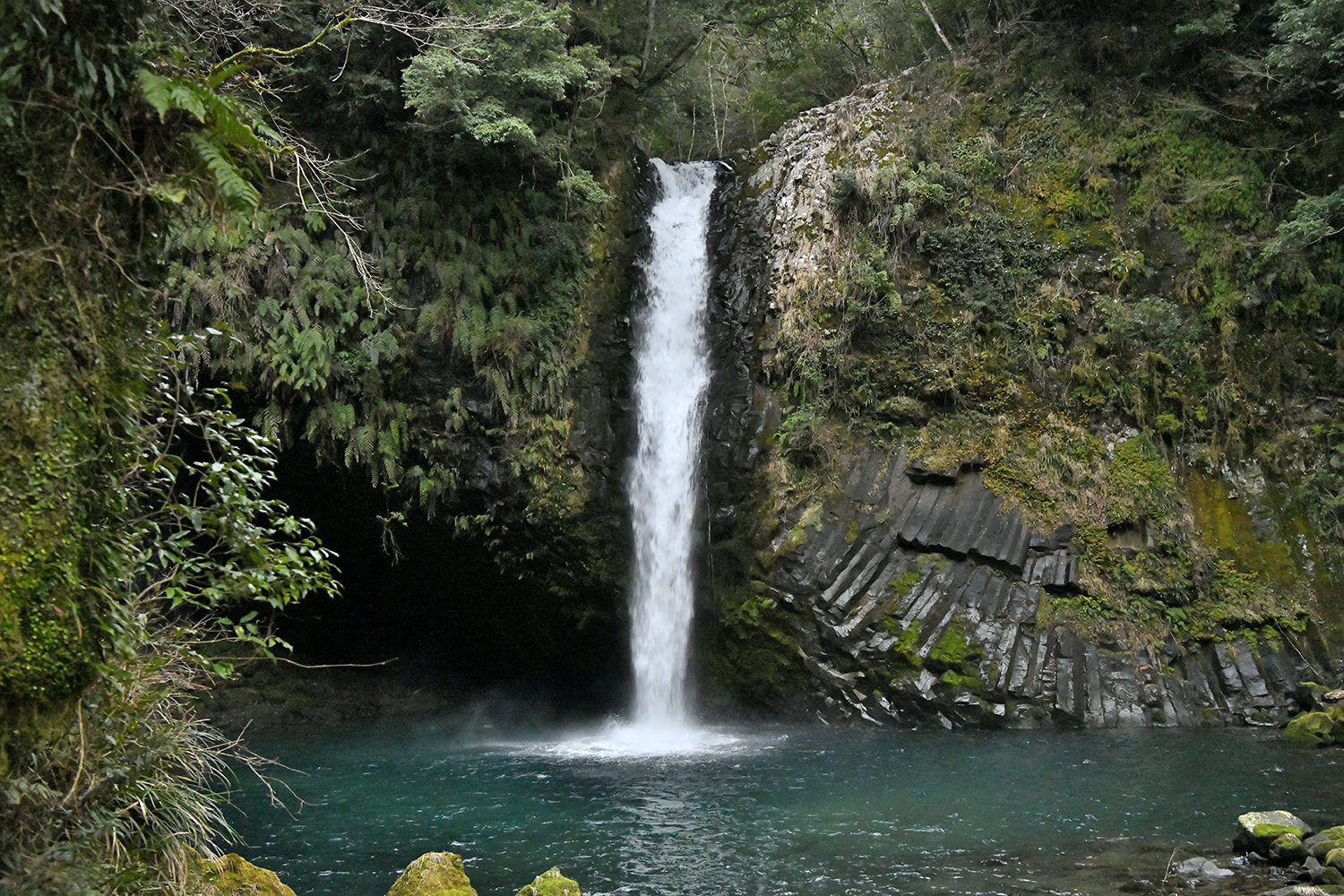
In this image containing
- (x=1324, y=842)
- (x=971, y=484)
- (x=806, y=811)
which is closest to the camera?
(x=1324, y=842)

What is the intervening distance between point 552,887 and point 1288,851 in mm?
4912

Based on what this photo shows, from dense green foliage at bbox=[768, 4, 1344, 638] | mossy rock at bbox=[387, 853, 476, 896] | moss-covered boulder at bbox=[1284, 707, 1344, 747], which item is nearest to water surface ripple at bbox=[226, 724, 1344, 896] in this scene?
moss-covered boulder at bbox=[1284, 707, 1344, 747]

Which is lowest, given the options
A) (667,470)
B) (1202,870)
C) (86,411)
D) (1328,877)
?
(1202,870)

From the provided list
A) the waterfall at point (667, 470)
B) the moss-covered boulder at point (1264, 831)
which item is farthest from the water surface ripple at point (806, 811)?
the waterfall at point (667, 470)

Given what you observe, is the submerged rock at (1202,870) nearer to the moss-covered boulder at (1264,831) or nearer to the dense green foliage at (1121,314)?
the moss-covered boulder at (1264,831)

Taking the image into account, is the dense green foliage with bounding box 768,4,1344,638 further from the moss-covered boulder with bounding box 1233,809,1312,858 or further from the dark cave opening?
the moss-covered boulder with bounding box 1233,809,1312,858

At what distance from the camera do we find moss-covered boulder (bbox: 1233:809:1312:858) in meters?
6.22

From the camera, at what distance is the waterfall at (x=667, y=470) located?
1305 cm

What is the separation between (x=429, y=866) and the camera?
17.8 ft

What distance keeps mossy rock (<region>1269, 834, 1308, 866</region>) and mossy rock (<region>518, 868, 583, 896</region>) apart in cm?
473

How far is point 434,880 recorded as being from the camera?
5.35m

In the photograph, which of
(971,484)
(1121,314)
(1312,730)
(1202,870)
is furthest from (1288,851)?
(1121,314)

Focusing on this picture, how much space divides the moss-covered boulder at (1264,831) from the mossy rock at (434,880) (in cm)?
533

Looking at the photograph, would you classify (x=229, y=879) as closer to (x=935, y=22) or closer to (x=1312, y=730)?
(x=1312, y=730)
